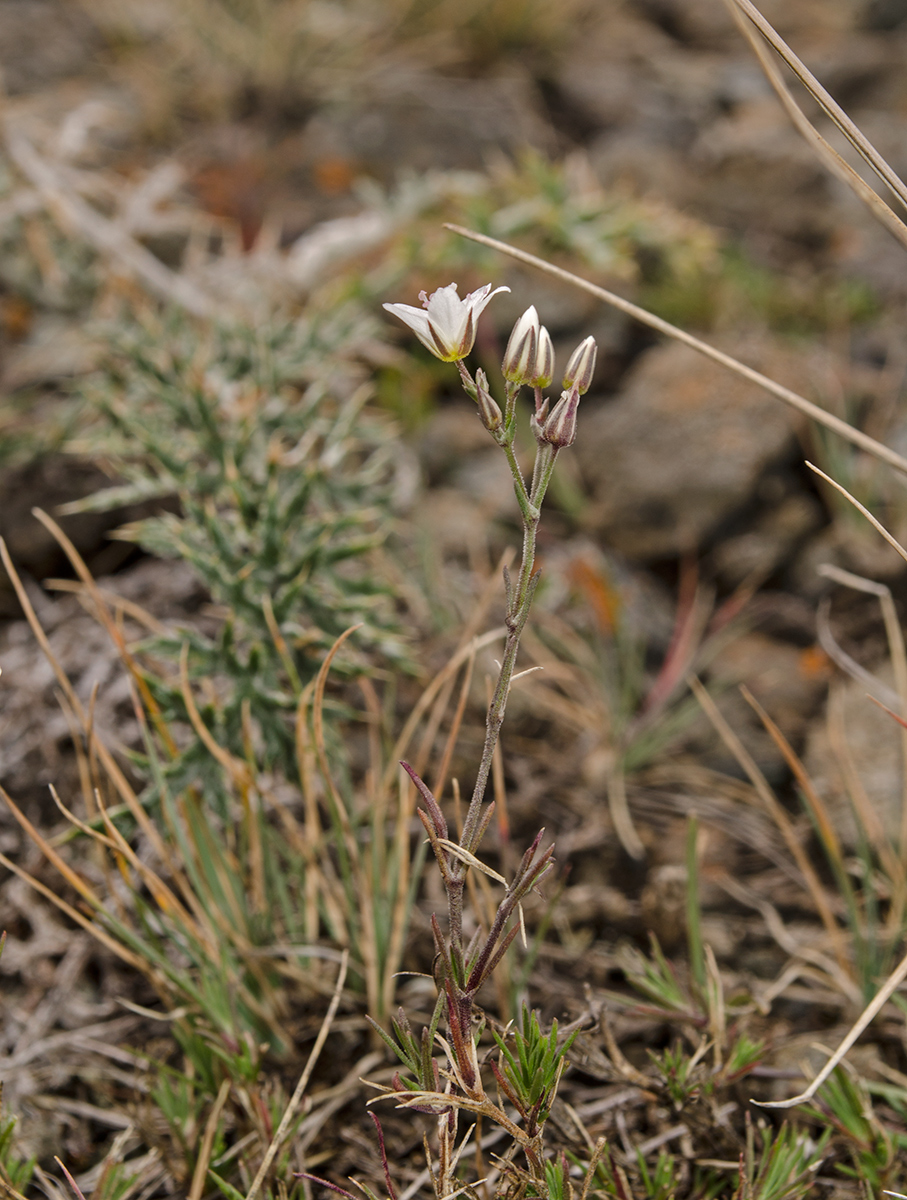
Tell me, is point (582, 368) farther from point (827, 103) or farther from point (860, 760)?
point (860, 760)

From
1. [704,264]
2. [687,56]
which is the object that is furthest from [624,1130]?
[687,56]

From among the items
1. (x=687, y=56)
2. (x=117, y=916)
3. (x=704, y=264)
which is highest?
(x=687, y=56)

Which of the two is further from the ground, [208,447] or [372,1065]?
[208,447]

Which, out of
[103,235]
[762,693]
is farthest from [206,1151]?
[103,235]

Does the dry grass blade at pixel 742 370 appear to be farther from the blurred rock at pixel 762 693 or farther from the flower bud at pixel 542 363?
the blurred rock at pixel 762 693

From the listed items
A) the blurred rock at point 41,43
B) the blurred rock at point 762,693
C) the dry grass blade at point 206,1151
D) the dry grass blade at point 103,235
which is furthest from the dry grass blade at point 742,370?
the blurred rock at point 41,43

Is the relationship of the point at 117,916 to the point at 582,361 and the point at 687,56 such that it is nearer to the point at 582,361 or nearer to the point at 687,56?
the point at 582,361
